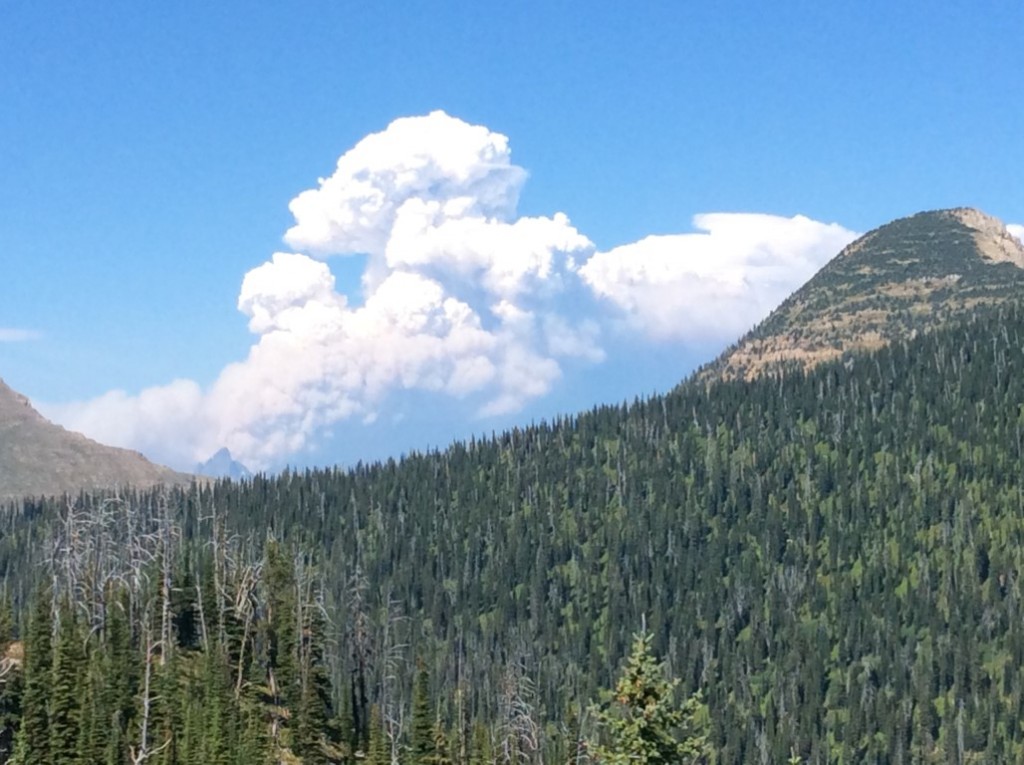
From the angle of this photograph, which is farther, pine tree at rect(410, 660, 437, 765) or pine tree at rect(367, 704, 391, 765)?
pine tree at rect(410, 660, 437, 765)

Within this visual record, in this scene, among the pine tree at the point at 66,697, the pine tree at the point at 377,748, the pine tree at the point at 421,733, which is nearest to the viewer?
the pine tree at the point at 66,697

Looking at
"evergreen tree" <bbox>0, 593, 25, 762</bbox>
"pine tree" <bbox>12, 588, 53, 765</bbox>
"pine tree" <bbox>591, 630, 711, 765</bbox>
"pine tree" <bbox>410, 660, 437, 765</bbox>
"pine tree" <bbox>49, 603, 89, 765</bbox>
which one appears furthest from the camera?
"pine tree" <bbox>410, 660, 437, 765</bbox>

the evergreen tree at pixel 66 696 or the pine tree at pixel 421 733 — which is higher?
the evergreen tree at pixel 66 696

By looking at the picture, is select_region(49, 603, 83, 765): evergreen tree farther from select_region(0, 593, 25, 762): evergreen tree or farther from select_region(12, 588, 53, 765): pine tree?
select_region(0, 593, 25, 762): evergreen tree

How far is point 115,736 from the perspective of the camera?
105 metres

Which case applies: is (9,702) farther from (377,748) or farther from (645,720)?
(645,720)

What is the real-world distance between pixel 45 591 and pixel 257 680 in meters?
20.6

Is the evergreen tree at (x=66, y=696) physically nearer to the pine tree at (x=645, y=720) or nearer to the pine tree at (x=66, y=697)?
the pine tree at (x=66, y=697)

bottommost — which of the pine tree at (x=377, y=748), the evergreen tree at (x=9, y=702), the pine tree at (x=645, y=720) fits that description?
the pine tree at (x=377, y=748)

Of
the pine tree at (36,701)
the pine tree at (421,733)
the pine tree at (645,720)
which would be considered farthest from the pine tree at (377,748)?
the pine tree at (645,720)

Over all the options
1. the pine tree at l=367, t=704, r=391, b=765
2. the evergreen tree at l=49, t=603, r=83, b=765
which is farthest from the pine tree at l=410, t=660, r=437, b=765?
the evergreen tree at l=49, t=603, r=83, b=765

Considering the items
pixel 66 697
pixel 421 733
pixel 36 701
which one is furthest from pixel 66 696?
pixel 421 733

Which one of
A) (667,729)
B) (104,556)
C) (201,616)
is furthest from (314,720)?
(667,729)

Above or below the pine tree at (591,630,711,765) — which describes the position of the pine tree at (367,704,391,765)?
below
